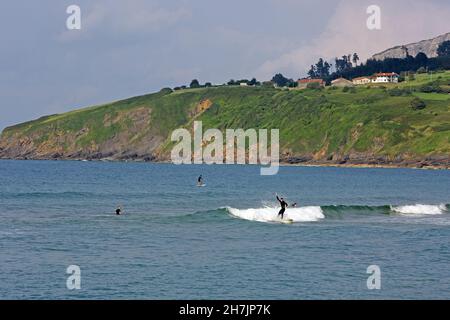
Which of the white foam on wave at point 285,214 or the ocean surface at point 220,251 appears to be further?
the white foam on wave at point 285,214

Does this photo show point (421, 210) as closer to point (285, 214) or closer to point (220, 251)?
point (285, 214)

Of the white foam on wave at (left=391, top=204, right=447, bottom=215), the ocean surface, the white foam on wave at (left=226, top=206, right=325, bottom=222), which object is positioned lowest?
the white foam on wave at (left=391, top=204, right=447, bottom=215)

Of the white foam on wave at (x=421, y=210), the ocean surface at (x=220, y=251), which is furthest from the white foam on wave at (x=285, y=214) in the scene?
the white foam on wave at (x=421, y=210)

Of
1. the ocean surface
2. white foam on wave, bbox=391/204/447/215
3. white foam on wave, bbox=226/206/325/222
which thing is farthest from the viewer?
white foam on wave, bbox=391/204/447/215

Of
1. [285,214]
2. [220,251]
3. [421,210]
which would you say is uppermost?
[220,251]

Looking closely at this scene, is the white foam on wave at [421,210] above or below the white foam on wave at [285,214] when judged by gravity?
below

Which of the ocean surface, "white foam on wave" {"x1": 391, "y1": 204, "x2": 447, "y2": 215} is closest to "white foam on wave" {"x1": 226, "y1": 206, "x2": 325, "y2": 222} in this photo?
the ocean surface

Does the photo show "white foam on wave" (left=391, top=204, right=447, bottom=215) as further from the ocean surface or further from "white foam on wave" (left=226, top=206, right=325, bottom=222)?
"white foam on wave" (left=226, top=206, right=325, bottom=222)

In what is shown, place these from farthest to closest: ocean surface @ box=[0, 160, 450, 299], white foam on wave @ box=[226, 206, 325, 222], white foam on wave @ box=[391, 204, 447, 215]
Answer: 1. white foam on wave @ box=[391, 204, 447, 215]
2. white foam on wave @ box=[226, 206, 325, 222]
3. ocean surface @ box=[0, 160, 450, 299]

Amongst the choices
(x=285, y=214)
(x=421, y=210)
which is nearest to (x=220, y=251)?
(x=285, y=214)

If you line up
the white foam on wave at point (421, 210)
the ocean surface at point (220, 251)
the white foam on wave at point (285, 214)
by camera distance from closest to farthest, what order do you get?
1. the ocean surface at point (220, 251)
2. the white foam on wave at point (285, 214)
3. the white foam on wave at point (421, 210)

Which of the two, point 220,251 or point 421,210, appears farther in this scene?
point 421,210

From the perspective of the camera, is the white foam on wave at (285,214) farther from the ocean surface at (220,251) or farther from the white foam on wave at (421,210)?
the white foam on wave at (421,210)
